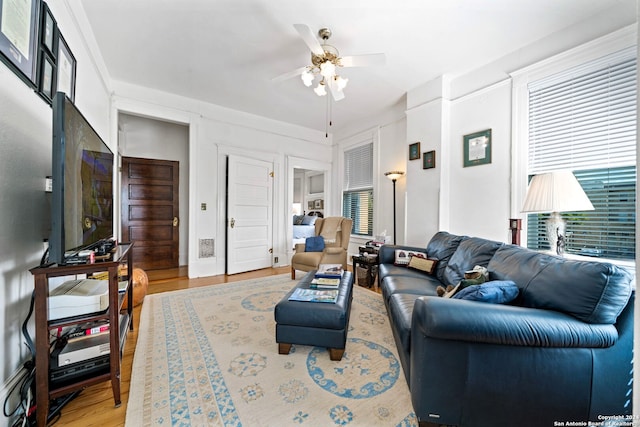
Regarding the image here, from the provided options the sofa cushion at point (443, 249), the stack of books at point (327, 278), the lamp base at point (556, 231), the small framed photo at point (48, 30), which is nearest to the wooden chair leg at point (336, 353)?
the stack of books at point (327, 278)

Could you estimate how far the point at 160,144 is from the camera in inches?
177

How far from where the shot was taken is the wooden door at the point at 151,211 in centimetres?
423

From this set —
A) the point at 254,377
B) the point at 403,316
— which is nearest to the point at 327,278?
the point at 403,316

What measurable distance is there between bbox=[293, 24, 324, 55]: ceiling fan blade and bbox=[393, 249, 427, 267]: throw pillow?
2.30m

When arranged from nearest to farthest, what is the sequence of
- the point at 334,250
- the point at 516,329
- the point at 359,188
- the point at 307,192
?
the point at 516,329, the point at 334,250, the point at 359,188, the point at 307,192

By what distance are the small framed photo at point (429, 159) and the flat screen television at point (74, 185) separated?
3.48 metres

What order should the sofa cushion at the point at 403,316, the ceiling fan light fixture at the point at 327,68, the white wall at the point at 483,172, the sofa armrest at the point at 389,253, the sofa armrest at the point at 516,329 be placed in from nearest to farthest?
the sofa armrest at the point at 516,329 < the sofa cushion at the point at 403,316 < the ceiling fan light fixture at the point at 327,68 < the white wall at the point at 483,172 < the sofa armrest at the point at 389,253

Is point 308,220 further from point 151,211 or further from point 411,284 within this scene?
point 411,284

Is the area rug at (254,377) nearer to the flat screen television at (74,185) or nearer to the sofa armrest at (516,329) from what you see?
the sofa armrest at (516,329)

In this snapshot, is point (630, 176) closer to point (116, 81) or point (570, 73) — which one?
point (570, 73)

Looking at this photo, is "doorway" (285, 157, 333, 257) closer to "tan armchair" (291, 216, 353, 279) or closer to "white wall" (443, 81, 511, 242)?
"tan armchair" (291, 216, 353, 279)

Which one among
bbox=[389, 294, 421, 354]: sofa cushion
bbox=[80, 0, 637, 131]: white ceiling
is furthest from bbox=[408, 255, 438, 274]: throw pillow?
bbox=[80, 0, 637, 131]: white ceiling

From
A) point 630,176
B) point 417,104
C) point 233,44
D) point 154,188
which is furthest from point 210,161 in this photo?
point 630,176

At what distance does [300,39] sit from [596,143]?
2937 mm
